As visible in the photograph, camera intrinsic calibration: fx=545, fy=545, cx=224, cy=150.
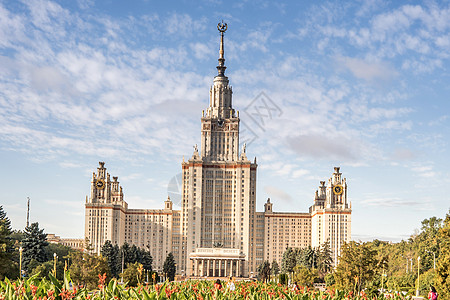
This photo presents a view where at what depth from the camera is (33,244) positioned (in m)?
80.2

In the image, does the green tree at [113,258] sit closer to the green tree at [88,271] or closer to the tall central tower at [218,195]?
the tall central tower at [218,195]

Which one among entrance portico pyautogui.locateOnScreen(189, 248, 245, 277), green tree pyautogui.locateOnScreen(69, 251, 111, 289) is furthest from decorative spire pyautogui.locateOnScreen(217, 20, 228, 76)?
green tree pyautogui.locateOnScreen(69, 251, 111, 289)

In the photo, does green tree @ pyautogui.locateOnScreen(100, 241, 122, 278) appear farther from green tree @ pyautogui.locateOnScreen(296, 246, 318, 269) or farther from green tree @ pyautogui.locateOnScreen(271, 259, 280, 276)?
green tree @ pyautogui.locateOnScreen(271, 259, 280, 276)

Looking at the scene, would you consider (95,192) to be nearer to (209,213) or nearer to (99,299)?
(209,213)

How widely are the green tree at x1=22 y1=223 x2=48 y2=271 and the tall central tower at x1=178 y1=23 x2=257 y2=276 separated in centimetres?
8189

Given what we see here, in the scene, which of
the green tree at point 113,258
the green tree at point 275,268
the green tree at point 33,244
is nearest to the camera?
the green tree at point 33,244

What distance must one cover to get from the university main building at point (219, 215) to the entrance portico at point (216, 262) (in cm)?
209

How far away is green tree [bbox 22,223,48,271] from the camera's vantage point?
79625 millimetres

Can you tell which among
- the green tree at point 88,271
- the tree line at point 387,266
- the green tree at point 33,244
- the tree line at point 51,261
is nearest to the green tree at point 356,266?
the tree line at point 387,266

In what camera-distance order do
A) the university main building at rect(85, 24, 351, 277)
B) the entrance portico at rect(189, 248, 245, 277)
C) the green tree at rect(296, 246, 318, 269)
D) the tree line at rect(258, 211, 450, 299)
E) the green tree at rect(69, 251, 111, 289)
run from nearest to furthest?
the tree line at rect(258, 211, 450, 299) < the green tree at rect(69, 251, 111, 289) < the green tree at rect(296, 246, 318, 269) < the entrance portico at rect(189, 248, 245, 277) < the university main building at rect(85, 24, 351, 277)

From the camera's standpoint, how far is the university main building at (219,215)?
16050cm

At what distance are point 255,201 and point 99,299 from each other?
153m

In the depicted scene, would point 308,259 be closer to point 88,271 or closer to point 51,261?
point 51,261

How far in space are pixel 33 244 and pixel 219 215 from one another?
8833cm
